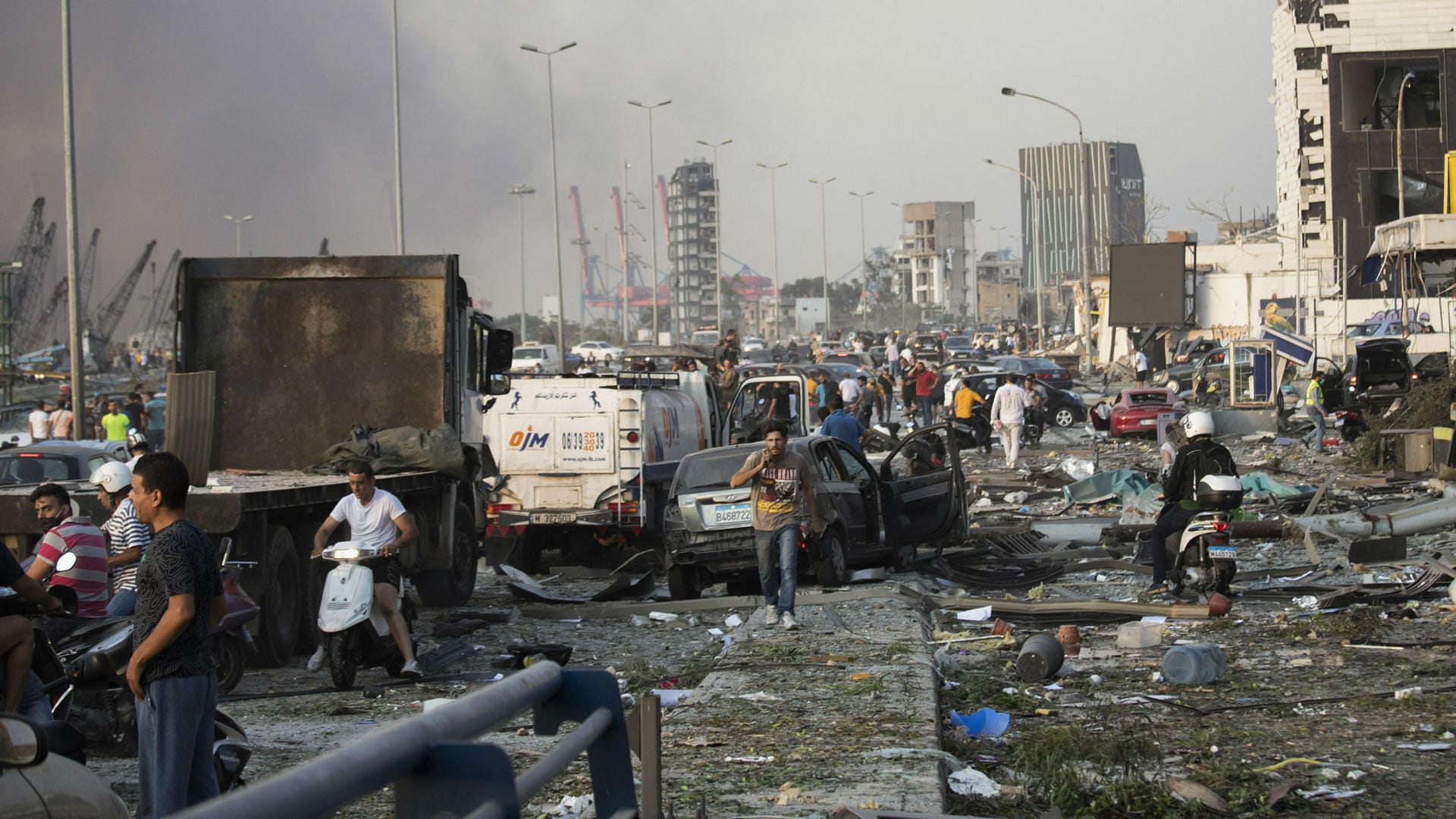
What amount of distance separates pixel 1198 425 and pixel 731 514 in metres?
4.11

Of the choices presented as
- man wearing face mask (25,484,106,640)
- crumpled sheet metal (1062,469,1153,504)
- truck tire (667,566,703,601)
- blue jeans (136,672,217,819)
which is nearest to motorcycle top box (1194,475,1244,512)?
truck tire (667,566,703,601)

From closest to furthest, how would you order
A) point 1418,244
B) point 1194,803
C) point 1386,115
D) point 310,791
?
1. point 310,791
2. point 1194,803
3. point 1418,244
4. point 1386,115

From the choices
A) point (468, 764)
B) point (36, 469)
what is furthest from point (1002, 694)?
point (36, 469)

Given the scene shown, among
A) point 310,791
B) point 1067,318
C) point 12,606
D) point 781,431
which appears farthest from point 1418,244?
point 1067,318

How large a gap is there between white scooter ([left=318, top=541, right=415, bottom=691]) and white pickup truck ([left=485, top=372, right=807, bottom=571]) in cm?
666

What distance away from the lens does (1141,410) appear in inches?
1232

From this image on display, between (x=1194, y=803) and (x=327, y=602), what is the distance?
5.81 m

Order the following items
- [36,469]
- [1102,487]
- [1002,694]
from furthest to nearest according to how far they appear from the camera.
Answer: [1102,487] < [36,469] < [1002,694]

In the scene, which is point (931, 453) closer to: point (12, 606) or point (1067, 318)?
point (12, 606)

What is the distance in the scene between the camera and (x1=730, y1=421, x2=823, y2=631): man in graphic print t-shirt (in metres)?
11.2

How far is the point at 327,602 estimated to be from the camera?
9781 millimetres

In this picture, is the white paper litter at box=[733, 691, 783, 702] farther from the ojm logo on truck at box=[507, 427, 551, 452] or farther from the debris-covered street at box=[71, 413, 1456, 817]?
the ojm logo on truck at box=[507, 427, 551, 452]

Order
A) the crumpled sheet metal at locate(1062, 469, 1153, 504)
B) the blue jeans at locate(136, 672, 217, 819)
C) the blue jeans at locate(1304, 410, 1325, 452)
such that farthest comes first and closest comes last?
the blue jeans at locate(1304, 410, 1325, 452)
the crumpled sheet metal at locate(1062, 469, 1153, 504)
the blue jeans at locate(136, 672, 217, 819)

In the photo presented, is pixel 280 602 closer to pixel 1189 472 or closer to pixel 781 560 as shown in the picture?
pixel 781 560
